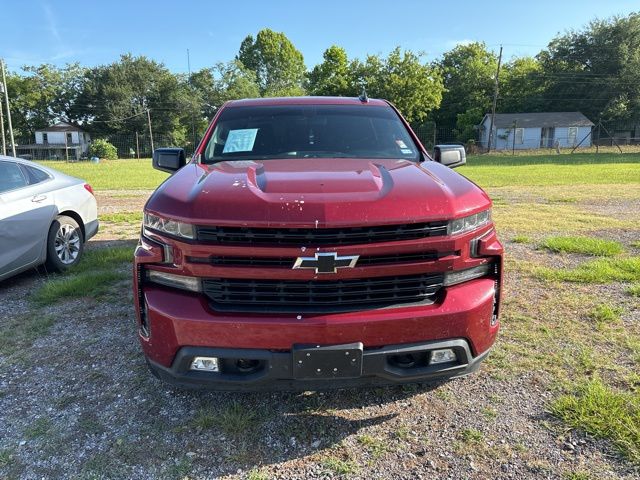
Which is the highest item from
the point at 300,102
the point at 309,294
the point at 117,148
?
the point at 117,148

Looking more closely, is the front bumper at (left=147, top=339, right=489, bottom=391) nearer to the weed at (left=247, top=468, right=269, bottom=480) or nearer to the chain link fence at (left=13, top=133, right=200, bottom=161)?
the weed at (left=247, top=468, right=269, bottom=480)

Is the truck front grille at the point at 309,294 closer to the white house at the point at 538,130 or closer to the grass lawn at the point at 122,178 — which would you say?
the grass lawn at the point at 122,178

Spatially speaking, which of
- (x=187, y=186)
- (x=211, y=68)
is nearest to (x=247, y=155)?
(x=187, y=186)

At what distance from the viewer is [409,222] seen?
7.35ft

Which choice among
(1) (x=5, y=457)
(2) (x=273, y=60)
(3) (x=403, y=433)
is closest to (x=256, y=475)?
(3) (x=403, y=433)

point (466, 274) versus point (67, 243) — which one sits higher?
point (466, 274)

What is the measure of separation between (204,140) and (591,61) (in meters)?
61.9

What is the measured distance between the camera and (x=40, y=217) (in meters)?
5.11

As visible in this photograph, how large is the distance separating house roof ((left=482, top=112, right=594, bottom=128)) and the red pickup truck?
5496 cm

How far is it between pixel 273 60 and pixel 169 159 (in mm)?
88440

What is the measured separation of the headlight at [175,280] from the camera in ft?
7.67

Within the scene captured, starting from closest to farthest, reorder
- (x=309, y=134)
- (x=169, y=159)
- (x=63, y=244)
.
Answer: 1. (x=309, y=134)
2. (x=169, y=159)
3. (x=63, y=244)

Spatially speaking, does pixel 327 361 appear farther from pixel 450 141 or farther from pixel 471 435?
pixel 450 141

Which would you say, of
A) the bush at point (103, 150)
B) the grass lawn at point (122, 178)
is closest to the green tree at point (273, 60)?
the bush at point (103, 150)
